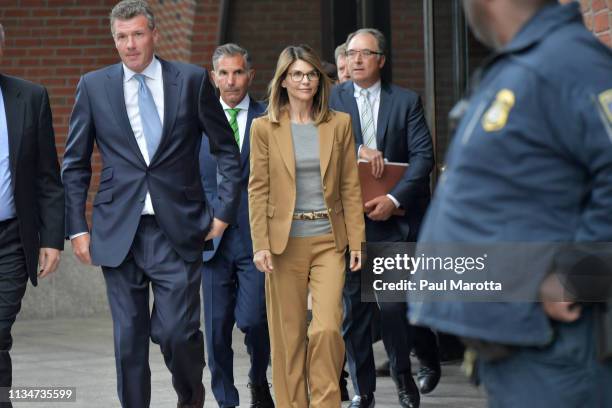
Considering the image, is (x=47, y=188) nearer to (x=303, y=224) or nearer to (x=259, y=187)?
(x=259, y=187)

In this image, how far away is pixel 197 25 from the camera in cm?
1276

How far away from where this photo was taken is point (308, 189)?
6648 mm

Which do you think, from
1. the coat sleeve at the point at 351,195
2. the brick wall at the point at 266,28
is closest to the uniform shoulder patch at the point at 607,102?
the coat sleeve at the point at 351,195

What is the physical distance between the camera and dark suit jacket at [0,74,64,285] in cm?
612

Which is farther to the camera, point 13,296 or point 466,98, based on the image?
point 13,296

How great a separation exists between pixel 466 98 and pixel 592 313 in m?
0.55

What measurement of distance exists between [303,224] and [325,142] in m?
0.44

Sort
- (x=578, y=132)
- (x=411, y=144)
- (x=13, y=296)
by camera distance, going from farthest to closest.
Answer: (x=411, y=144)
(x=13, y=296)
(x=578, y=132)

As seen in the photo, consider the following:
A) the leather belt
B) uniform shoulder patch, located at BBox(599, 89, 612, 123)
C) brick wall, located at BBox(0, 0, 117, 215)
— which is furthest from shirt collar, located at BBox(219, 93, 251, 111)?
brick wall, located at BBox(0, 0, 117, 215)

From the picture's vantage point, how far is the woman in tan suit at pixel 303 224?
6594 millimetres

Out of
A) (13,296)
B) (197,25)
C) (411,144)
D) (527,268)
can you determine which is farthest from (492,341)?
(197,25)

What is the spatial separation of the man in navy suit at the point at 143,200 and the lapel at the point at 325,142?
0.63m

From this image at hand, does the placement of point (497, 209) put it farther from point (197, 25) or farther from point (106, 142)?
point (197, 25)

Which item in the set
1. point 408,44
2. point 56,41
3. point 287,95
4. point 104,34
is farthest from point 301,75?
point 56,41
